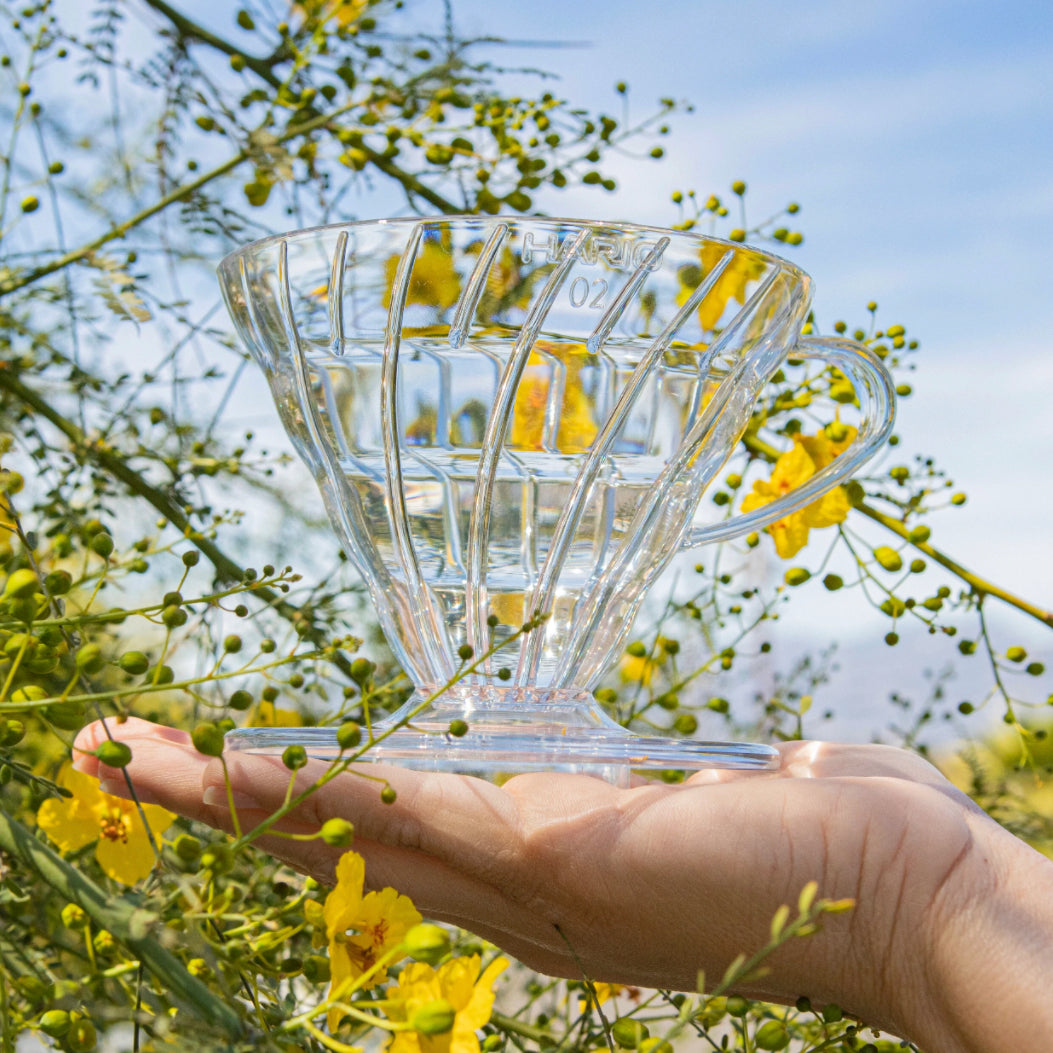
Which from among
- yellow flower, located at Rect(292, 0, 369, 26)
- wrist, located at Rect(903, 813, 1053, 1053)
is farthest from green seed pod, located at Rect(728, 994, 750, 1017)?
yellow flower, located at Rect(292, 0, 369, 26)

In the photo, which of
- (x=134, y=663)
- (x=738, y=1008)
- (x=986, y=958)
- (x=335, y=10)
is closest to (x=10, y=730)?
(x=134, y=663)

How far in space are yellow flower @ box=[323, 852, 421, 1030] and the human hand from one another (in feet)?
0.28

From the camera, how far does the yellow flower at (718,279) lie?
580 mm

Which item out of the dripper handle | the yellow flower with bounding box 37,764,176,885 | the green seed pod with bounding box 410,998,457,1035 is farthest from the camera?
the dripper handle

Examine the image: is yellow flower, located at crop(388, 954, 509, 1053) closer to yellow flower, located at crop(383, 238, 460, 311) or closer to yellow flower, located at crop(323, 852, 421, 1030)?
yellow flower, located at crop(323, 852, 421, 1030)

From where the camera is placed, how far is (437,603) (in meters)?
0.64

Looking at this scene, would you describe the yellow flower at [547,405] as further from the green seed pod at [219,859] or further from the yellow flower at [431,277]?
the green seed pod at [219,859]

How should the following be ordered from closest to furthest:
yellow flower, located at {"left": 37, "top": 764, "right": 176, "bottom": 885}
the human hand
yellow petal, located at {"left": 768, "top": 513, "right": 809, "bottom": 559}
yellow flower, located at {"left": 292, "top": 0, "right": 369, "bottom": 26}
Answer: the human hand
yellow flower, located at {"left": 37, "top": 764, "right": 176, "bottom": 885}
yellow petal, located at {"left": 768, "top": 513, "right": 809, "bottom": 559}
yellow flower, located at {"left": 292, "top": 0, "right": 369, "bottom": 26}

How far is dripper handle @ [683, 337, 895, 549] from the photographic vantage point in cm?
73

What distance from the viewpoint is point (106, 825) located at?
24.7 inches

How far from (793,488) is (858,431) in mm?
85

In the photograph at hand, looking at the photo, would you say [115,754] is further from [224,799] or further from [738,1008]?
[738,1008]

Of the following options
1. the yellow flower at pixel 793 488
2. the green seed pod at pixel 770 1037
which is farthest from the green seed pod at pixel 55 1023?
the yellow flower at pixel 793 488

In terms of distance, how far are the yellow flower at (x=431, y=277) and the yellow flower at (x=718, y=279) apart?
11cm
